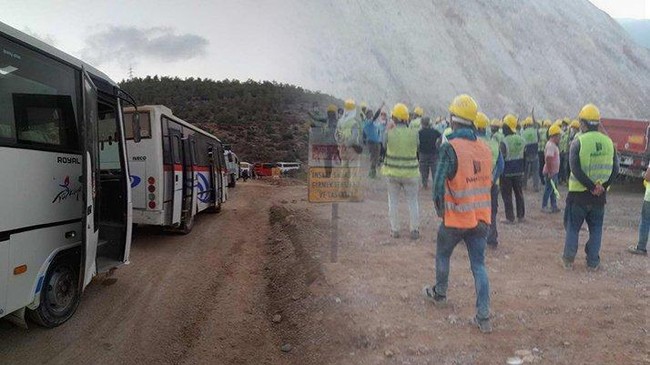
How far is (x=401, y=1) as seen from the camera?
53.1 feet

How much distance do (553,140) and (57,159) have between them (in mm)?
9879

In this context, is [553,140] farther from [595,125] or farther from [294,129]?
[294,129]

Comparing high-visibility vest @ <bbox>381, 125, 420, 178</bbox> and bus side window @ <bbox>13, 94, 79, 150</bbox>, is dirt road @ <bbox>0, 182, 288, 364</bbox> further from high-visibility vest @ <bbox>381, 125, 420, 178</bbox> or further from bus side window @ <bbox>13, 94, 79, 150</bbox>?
high-visibility vest @ <bbox>381, 125, 420, 178</bbox>

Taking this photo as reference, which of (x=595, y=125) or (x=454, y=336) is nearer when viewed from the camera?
(x=454, y=336)

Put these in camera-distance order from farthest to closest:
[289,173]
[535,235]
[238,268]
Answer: [289,173] → [535,235] → [238,268]

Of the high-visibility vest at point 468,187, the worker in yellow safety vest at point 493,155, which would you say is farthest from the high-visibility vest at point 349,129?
the high-visibility vest at point 468,187

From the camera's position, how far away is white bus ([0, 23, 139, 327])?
4.25 meters

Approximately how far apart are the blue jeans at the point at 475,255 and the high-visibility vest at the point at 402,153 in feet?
10.8

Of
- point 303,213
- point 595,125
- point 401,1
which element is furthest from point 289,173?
point 595,125

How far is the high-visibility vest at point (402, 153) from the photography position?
7.92 m

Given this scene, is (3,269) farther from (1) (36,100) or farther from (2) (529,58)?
(2) (529,58)

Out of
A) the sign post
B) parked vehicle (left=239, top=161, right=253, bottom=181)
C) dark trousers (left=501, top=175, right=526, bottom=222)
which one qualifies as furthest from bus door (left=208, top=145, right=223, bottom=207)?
parked vehicle (left=239, top=161, right=253, bottom=181)

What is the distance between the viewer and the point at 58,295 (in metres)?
5.21

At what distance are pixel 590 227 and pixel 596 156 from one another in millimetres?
956
